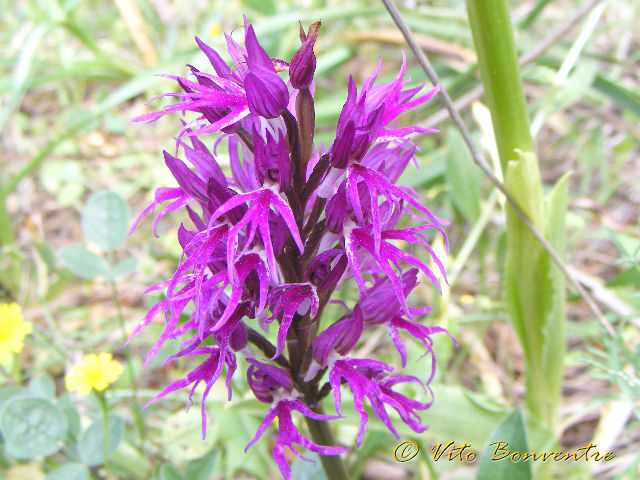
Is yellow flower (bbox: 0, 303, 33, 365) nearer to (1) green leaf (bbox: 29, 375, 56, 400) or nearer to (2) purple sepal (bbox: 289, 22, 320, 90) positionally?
(1) green leaf (bbox: 29, 375, 56, 400)

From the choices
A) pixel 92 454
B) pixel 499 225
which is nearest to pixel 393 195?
pixel 92 454

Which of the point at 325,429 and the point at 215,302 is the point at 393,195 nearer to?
the point at 215,302

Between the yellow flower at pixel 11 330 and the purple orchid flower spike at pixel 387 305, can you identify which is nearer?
the purple orchid flower spike at pixel 387 305

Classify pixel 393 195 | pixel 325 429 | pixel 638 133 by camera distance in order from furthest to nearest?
pixel 638 133 → pixel 325 429 → pixel 393 195

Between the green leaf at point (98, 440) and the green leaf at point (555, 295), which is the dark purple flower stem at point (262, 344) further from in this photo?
the green leaf at point (555, 295)

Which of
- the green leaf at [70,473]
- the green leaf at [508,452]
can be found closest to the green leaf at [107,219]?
the green leaf at [70,473]

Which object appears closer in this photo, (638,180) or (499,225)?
(499,225)
